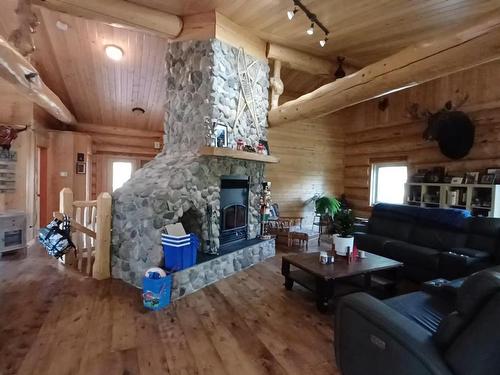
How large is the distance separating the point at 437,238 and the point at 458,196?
1.79 metres

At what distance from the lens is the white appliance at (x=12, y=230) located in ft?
13.8

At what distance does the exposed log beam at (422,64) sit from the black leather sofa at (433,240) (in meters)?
1.97

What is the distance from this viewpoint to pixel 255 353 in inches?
85.2

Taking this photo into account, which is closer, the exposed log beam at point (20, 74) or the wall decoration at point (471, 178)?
the exposed log beam at point (20, 74)

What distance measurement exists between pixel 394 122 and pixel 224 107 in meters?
4.33

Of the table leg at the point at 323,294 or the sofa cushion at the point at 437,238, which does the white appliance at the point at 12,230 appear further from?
the sofa cushion at the point at 437,238

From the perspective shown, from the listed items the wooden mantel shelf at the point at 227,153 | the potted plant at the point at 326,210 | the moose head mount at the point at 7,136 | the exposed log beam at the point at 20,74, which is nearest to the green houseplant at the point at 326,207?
the potted plant at the point at 326,210

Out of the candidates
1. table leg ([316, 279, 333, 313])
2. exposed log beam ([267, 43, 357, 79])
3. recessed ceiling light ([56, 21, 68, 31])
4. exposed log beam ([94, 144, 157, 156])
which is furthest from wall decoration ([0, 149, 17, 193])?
table leg ([316, 279, 333, 313])

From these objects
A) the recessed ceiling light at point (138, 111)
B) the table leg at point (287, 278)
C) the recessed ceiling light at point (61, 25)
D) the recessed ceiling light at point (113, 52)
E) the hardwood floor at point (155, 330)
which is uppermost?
the recessed ceiling light at point (61, 25)

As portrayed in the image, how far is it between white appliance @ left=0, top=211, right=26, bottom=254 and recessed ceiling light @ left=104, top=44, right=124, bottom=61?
2.89 m

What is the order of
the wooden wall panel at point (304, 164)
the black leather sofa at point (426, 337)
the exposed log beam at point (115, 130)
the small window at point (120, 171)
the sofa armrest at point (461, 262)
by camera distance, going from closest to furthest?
the black leather sofa at point (426, 337)
the sofa armrest at point (461, 262)
the wooden wall panel at point (304, 164)
the exposed log beam at point (115, 130)
the small window at point (120, 171)

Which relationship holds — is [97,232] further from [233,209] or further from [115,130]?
[115,130]

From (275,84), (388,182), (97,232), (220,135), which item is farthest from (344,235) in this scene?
(388,182)

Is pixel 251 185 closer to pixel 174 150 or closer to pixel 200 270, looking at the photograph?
pixel 174 150
